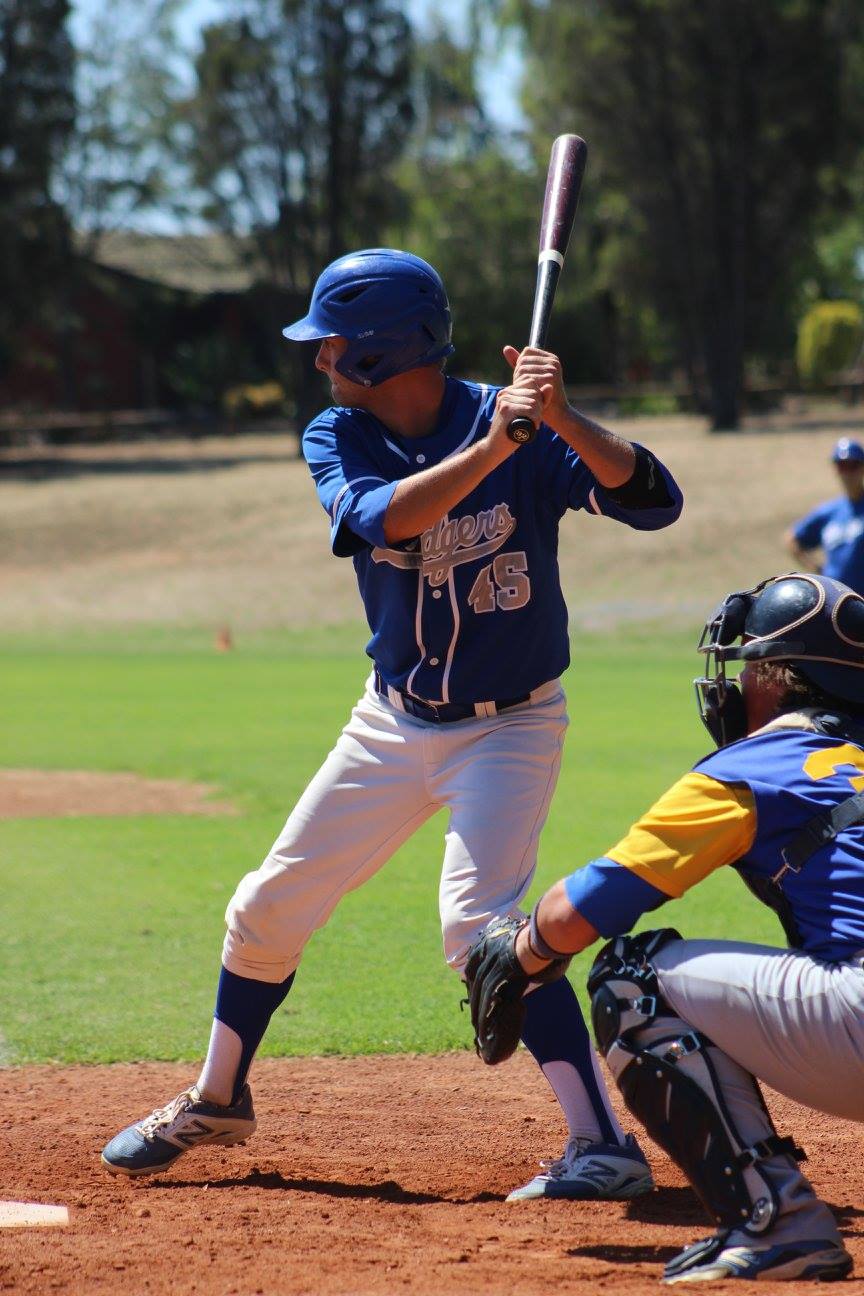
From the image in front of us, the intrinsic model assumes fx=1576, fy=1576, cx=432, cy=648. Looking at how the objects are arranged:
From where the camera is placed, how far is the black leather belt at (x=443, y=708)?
416 cm

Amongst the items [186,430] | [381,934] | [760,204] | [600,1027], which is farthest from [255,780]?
[186,430]

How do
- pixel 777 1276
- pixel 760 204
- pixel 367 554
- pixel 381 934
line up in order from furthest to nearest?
pixel 760 204, pixel 381 934, pixel 367 554, pixel 777 1276

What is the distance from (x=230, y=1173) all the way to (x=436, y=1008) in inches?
65.1

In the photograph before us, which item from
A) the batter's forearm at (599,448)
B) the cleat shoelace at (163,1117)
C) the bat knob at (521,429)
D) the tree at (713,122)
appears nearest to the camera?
the bat knob at (521,429)

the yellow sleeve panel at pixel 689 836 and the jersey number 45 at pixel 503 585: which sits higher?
the jersey number 45 at pixel 503 585

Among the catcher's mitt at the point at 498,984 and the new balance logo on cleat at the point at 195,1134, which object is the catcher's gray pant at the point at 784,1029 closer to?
the catcher's mitt at the point at 498,984

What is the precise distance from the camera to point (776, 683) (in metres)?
3.36

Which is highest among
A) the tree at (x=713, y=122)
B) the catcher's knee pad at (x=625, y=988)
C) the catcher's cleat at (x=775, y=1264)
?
the tree at (x=713, y=122)

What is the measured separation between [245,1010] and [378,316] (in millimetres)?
1897

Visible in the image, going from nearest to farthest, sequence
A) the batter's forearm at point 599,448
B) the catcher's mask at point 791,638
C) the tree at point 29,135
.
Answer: the catcher's mask at point 791,638
the batter's forearm at point 599,448
the tree at point 29,135

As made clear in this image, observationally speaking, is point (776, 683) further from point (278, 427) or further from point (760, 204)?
point (278, 427)

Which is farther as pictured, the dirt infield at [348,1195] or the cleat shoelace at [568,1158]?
the cleat shoelace at [568,1158]

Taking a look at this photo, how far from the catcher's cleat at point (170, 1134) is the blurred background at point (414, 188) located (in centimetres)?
3251

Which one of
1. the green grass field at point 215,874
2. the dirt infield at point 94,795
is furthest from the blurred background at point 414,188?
the dirt infield at point 94,795
